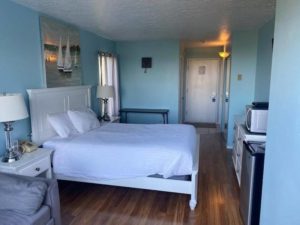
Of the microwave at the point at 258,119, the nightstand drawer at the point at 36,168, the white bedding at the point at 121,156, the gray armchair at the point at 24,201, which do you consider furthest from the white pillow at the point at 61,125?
the microwave at the point at 258,119

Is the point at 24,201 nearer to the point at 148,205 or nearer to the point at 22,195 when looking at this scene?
the point at 22,195

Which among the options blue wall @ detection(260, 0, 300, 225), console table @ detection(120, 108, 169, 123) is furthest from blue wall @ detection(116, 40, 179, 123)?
blue wall @ detection(260, 0, 300, 225)

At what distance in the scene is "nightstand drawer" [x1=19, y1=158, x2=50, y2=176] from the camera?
7.47 feet

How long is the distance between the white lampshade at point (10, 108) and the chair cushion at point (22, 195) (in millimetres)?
635

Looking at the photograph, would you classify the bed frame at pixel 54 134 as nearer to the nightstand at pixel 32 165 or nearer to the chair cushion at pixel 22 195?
the nightstand at pixel 32 165

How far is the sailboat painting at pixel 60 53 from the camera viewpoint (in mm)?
3205

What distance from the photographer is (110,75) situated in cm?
529

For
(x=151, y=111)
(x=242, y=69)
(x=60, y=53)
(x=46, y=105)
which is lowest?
(x=151, y=111)

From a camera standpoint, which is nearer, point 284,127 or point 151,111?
point 284,127

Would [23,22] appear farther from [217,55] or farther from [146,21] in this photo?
[217,55]

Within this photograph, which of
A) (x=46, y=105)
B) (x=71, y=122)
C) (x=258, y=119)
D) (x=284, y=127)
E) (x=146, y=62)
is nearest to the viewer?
(x=284, y=127)

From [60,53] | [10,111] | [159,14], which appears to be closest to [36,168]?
[10,111]

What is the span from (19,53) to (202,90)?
5.62 m

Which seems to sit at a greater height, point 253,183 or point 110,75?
point 110,75
